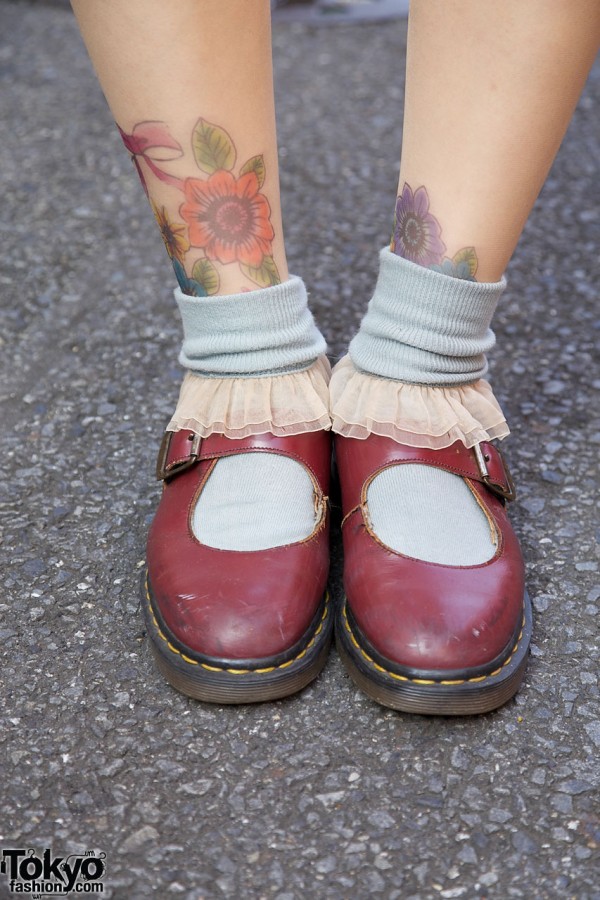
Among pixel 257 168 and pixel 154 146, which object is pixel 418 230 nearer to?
pixel 257 168

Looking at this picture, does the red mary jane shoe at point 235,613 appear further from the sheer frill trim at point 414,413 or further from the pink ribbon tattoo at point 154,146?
the pink ribbon tattoo at point 154,146

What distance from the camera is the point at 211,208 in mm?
968

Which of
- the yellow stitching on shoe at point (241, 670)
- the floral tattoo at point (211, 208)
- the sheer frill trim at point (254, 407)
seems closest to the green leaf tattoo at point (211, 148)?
the floral tattoo at point (211, 208)

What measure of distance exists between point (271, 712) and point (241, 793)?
0.09 m

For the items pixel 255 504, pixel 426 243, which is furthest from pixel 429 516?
pixel 426 243

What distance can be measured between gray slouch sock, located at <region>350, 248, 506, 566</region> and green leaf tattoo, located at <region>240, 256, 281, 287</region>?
0.11 meters

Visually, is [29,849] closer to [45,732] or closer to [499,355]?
[45,732]

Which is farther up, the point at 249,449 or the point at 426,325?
the point at 426,325

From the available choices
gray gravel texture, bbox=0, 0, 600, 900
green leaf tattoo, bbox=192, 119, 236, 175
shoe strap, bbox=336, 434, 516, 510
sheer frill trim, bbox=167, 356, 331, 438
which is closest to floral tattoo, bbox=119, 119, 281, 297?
green leaf tattoo, bbox=192, 119, 236, 175

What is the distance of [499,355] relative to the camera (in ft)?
4.70

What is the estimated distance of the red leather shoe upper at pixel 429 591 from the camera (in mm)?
838

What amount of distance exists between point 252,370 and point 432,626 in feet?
1.13

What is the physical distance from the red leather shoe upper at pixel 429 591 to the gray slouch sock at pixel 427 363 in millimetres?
13

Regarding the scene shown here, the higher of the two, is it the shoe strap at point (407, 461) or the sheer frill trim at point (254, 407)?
the sheer frill trim at point (254, 407)
